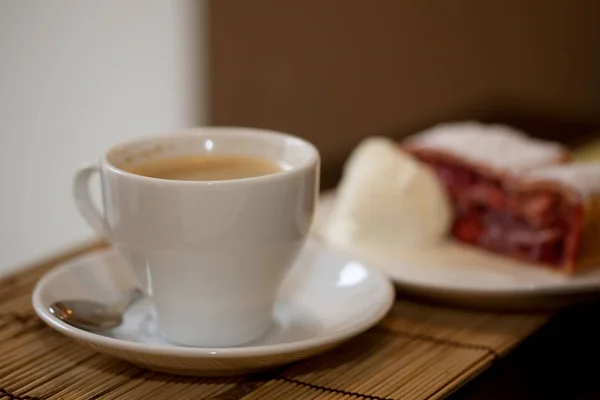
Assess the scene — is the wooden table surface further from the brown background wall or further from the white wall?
the white wall

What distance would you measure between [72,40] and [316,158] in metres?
1.39

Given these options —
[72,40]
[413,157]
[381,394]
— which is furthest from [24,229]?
[381,394]

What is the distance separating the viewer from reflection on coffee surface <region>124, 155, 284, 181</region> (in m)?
0.73

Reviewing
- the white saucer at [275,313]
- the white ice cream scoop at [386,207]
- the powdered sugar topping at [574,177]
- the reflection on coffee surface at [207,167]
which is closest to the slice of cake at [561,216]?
the powdered sugar topping at [574,177]

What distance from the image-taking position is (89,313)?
2.31 ft

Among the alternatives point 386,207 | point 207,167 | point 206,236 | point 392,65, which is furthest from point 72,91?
point 206,236

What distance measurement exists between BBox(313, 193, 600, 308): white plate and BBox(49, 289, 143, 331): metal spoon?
270mm

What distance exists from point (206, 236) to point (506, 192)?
49 cm

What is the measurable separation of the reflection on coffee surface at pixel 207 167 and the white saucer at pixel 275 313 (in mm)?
128

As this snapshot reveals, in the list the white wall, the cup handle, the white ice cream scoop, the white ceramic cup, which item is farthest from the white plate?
the white wall

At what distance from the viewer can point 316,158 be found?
2.26ft

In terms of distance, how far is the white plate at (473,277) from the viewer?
78cm

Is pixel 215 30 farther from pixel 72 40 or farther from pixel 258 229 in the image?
pixel 258 229

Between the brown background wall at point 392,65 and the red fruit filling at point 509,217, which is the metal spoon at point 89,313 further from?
the brown background wall at point 392,65
